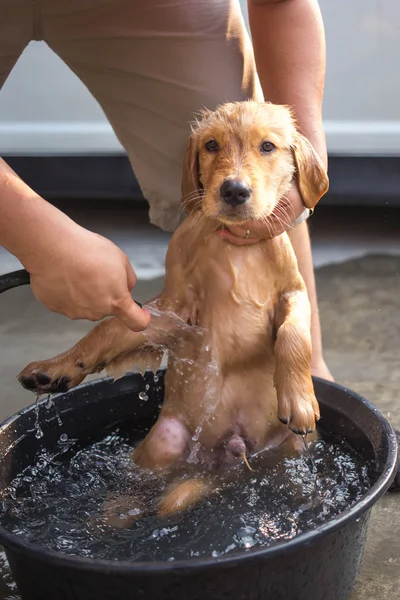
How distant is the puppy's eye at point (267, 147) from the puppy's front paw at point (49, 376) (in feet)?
2.59

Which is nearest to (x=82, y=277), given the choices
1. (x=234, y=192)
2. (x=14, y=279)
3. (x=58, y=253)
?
(x=58, y=253)

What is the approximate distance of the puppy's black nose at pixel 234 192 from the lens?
6.63 ft

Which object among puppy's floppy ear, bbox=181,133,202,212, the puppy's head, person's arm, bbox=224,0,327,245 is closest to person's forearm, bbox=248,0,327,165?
person's arm, bbox=224,0,327,245

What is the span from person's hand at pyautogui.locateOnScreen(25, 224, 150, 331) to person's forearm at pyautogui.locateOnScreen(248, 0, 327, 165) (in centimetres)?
95

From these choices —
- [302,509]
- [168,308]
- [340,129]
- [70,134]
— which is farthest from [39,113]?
[302,509]

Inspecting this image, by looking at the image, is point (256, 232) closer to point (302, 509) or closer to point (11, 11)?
point (302, 509)

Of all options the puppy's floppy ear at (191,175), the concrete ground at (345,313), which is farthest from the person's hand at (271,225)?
the concrete ground at (345,313)

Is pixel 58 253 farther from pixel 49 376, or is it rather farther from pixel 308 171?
pixel 308 171

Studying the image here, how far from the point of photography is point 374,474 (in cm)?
222

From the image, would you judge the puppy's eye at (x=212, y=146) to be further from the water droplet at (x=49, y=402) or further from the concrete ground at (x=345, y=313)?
the concrete ground at (x=345, y=313)

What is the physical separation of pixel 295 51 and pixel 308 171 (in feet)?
1.90

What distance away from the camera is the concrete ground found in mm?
2572

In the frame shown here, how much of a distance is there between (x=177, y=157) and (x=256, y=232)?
0.66 meters

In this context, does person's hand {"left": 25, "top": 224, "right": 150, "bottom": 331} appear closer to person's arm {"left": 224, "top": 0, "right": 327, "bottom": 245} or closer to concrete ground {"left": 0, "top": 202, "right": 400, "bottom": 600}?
person's arm {"left": 224, "top": 0, "right": 327, "bottom": 245}
